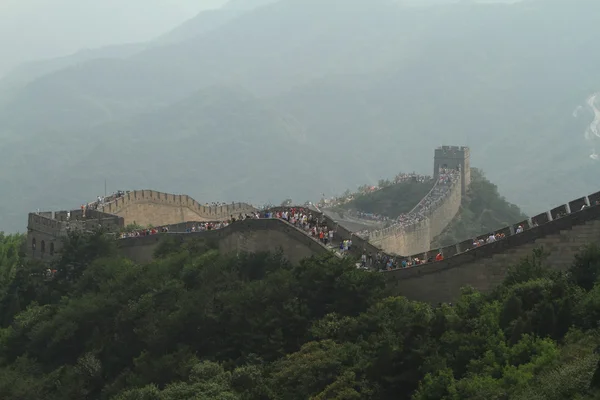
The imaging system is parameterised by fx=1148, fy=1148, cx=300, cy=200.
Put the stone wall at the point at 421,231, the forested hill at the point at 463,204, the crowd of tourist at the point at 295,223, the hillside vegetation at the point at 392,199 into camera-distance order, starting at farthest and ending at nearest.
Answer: the hillside vegetation at the point at 392,199
the forested hill at the point at 463,204
the stone wall at the point at 421,231
the crowd of tourist at the point at 295,223

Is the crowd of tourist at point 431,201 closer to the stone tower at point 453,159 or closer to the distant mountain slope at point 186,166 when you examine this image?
the stone tower at point 453,159

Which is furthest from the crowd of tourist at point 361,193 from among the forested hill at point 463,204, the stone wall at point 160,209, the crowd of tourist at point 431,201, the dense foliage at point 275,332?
the dense foliage at point 275,332

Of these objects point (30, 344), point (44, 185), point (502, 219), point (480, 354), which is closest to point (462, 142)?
point (44, 185)

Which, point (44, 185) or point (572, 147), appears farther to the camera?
point (44, 185)

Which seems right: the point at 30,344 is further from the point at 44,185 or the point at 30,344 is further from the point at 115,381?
the point at 44,185

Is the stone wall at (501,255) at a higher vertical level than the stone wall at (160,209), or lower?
lower

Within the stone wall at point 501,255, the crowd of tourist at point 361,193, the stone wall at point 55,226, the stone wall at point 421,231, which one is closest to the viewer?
the stone wall at point 501,255

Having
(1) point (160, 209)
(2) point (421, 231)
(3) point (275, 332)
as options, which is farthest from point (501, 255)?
(1) point (160, 209)
